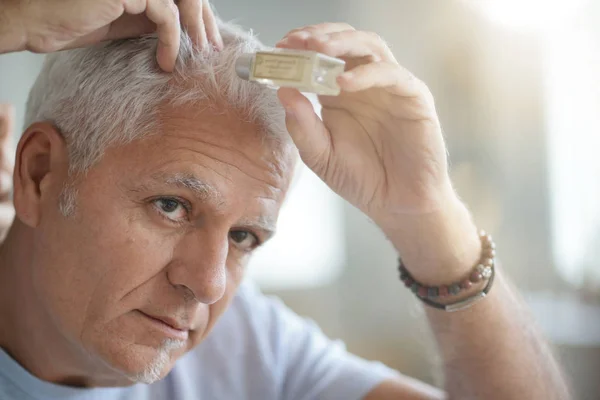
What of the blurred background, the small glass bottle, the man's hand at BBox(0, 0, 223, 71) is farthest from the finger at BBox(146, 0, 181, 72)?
the blurred background

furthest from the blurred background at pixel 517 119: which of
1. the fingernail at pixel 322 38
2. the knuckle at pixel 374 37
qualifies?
the fingernail at pixel 322 38

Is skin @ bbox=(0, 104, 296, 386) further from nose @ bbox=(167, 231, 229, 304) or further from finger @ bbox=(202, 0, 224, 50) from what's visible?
finger @ bbox=(202, 0, 224, 50)

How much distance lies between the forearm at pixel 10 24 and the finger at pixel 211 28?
15.1 inches

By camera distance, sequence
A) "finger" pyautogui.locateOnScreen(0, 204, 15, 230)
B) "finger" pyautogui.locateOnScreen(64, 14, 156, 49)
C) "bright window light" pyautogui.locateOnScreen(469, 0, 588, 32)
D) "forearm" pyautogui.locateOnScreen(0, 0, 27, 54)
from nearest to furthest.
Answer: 1. "forearm" pyautogui.locateOnScreen(0, 0, 27, 54)
2. "finger" pyautogui.locateOnScreen(64, 14, 156, 49)
3. "finger" pyautogui.locateOnScreen(0, 204, 15, 230)
4. "bright window light" pyautogui.locateOnScreen(469, 0, 588, 32)

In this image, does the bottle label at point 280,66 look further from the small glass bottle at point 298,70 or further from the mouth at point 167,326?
the mouth at point 167,326

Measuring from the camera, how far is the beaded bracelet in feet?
5.25

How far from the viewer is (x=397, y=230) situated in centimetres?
157

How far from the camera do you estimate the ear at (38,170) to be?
1438 millimetres

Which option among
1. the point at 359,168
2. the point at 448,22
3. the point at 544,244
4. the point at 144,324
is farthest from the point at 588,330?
the point at 144,324

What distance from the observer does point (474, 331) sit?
163cm

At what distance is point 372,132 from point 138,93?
0.52m

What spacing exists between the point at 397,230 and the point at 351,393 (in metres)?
0.55

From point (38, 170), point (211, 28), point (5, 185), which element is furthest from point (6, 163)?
point (211, 28)

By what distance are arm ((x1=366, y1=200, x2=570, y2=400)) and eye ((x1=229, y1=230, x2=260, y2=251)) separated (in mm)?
338
